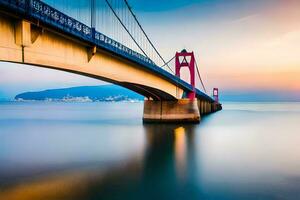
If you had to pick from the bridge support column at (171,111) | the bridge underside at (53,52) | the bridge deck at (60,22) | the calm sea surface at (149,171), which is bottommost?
the calm sea surface at (149,171)

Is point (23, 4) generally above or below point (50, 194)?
above

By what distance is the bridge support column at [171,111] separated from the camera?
4072cm

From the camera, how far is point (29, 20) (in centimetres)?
1130

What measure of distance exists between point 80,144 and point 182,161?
10.1 metres

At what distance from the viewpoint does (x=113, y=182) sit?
1217 centimetres

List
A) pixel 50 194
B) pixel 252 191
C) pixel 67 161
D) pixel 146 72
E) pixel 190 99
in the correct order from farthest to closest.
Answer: pixel 190 99 → pixel 146 72 → pixel 67 161 → pixel 252 191 → pixel 50 194

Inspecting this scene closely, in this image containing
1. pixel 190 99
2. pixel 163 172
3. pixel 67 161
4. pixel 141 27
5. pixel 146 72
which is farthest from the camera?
pixel 190 99

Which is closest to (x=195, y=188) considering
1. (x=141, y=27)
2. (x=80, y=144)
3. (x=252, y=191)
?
(x=252, y=191)

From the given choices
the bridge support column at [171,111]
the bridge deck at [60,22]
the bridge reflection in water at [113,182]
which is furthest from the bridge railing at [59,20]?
the bridge support column at [171,111]

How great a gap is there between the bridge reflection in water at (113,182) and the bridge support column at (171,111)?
22.7m

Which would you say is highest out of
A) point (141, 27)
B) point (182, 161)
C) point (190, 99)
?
point (141, 27)

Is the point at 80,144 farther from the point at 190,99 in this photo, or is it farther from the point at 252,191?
the point at 190,99

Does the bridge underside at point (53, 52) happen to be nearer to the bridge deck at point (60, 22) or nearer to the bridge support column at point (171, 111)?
the bridge deck at point (60, 22)

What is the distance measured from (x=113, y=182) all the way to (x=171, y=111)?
1148 inches
